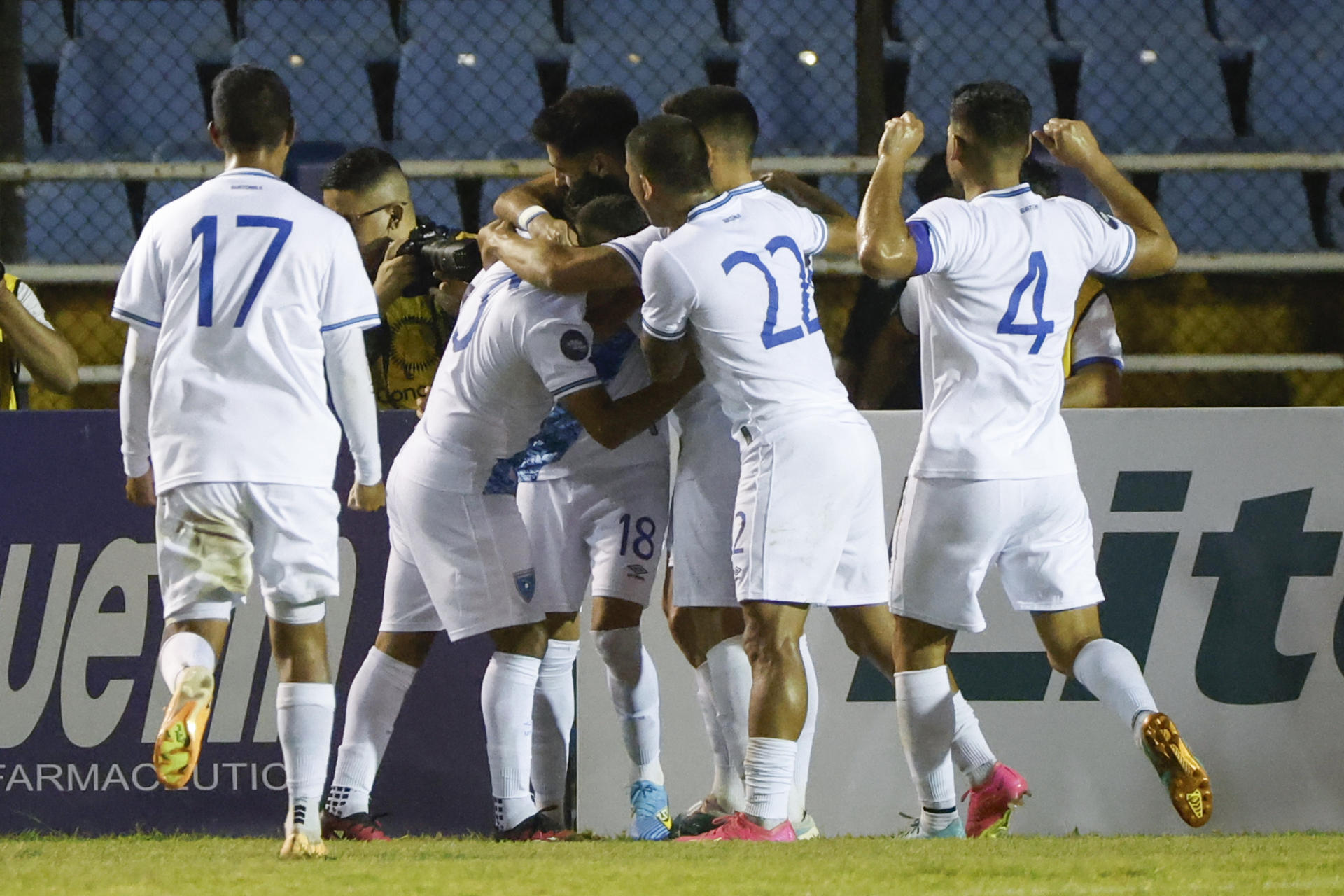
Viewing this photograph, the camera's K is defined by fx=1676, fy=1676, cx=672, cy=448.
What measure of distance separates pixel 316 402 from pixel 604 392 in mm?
795

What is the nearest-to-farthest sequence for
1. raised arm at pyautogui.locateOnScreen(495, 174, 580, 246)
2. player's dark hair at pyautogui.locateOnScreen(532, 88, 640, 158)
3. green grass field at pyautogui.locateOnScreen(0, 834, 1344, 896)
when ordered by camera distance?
green grass field at pyautogui.locateOnScreen(0, 834, 1344, 896) < raised arm at pyautogui.locateOnScreen(495, 174, 580, 246) < player's dark hair at pyautogui.locateOnScreen(532, 88, 640, 158)

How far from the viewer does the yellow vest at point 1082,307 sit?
5484 millimetres

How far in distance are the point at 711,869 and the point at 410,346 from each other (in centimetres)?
274

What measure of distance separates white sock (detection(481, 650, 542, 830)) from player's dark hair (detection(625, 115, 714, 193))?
1356mm

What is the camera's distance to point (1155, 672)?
5.16 metres

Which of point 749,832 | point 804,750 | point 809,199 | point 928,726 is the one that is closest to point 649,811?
point 804,750

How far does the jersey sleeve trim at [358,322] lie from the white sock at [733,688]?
134 centimetres

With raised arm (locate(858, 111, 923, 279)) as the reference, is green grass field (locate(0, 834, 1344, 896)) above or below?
below

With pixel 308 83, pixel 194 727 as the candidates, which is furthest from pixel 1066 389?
pixel 308 83

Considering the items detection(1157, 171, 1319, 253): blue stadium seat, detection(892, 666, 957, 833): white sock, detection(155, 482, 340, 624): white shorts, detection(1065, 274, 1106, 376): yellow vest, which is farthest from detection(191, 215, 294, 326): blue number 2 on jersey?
detection(1157, 171, 1319, 253): blue stadium seat

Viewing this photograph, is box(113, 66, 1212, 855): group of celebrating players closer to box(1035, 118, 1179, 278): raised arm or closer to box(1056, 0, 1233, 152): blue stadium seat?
box(1035, 118, 1179, 278): raised arm

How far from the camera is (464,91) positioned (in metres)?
9.03

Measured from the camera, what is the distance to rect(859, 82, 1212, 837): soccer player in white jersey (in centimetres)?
436

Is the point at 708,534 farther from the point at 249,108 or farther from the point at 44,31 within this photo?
the point at 44,31
